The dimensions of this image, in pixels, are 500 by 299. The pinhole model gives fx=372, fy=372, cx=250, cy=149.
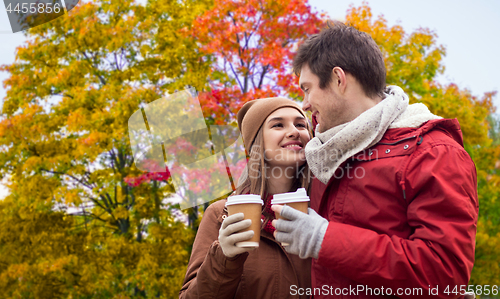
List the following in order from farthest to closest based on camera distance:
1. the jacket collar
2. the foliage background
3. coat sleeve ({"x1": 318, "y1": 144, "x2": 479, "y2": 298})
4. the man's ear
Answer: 1. the foliage background
2. the man's ear
3. the jacket collar
4. coat sleeve ({"x1": 318, "y1": 144, "x2": 479, "y2": 298})

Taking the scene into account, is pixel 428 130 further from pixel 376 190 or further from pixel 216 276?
pixel 216 276

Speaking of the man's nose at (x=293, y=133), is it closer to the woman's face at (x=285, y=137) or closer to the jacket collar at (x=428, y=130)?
the woman's face at (x=285, y=137)

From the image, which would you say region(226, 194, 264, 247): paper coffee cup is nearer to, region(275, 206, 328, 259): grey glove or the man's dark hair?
region(275, 206, 328, 259): grey glove

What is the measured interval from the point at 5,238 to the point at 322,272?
37.3 ft

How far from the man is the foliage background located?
5.97m

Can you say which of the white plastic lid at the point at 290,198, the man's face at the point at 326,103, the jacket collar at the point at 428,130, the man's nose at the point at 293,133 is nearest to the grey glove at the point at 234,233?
the white plastic lid at the point at 290,198

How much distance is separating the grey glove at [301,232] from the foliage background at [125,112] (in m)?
6.39

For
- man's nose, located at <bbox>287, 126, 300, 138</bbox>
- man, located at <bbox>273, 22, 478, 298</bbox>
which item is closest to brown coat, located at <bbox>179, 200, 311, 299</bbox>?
man, located at <bbox>273, 22, 478, 298</bbox>

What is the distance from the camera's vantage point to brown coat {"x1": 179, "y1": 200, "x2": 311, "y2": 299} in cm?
214

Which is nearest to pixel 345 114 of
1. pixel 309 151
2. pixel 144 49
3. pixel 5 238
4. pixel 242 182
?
pixel 309 151

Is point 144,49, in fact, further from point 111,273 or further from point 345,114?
point 345,114

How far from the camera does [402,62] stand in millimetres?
10781

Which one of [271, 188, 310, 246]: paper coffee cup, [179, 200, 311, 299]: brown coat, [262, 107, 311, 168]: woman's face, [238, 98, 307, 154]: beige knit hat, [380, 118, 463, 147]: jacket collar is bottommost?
[179, 200, 311, 299]: brown coat

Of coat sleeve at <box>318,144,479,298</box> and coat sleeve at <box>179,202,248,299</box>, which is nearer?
coat sleeve at <box>318,144,479,298</box>
